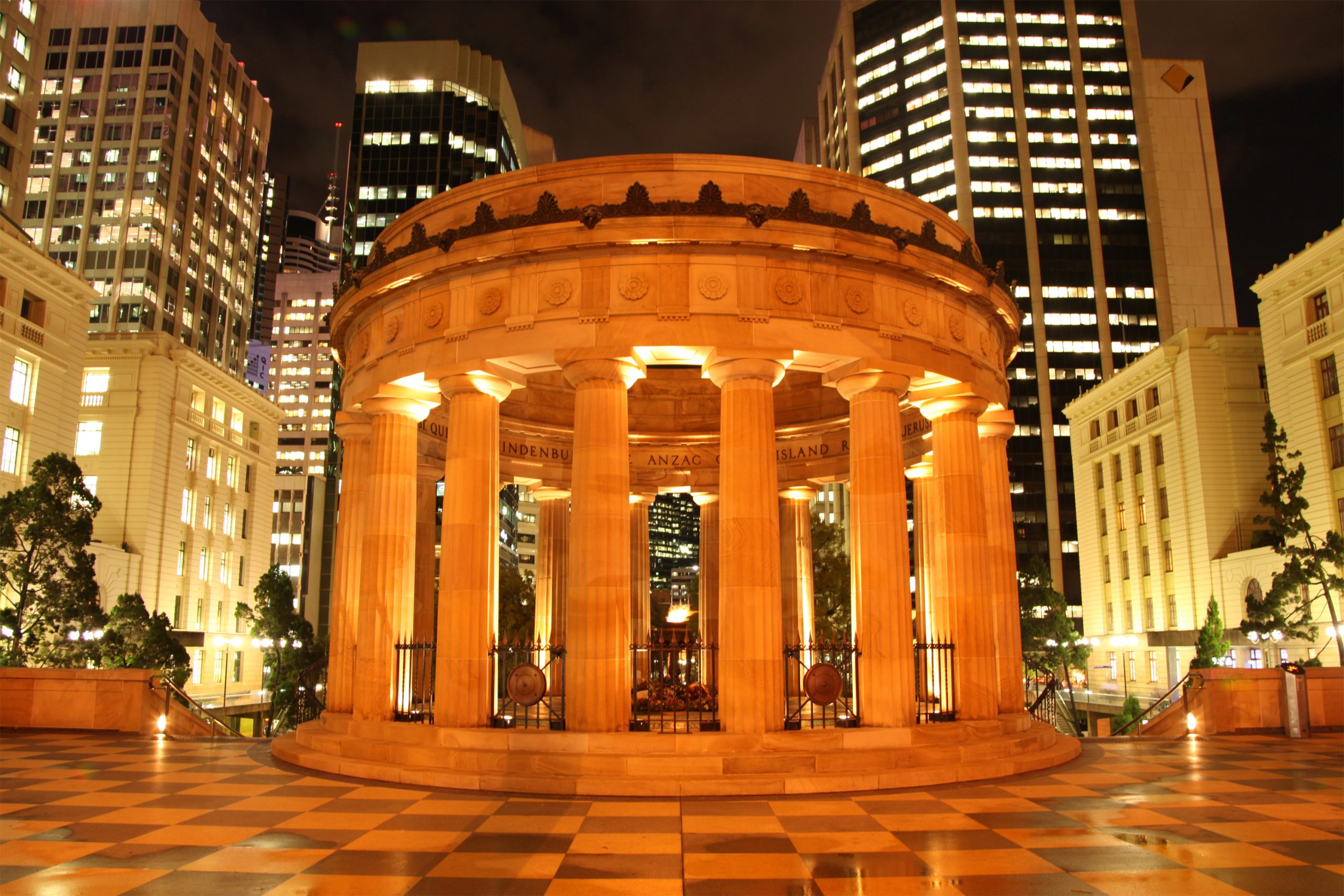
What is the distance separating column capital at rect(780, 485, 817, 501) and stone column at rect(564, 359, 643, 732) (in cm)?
1546

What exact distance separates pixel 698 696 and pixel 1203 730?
57.2 feet

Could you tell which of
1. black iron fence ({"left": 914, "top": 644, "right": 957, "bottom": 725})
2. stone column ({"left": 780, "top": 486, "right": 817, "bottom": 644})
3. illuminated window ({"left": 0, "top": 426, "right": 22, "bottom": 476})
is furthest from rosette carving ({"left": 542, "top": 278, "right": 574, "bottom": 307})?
illuminated window ({"left": 0, "top": 426, "right": 22, "bottom": 476})

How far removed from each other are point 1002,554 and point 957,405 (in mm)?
5614

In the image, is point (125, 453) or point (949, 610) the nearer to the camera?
point (949, 610)

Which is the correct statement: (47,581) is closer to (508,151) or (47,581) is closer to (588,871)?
(588,871)

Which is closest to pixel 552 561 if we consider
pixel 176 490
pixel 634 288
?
pixel 634 288

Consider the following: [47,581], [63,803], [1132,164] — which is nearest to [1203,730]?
[63,803]

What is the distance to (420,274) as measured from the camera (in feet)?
84.2

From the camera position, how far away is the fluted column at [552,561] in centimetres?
3694

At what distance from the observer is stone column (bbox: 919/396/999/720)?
2597cm

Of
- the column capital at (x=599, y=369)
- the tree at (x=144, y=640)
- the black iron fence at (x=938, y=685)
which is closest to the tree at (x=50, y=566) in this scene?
the tree at (x=144, y=640)

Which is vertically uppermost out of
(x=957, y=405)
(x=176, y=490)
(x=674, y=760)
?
(x=176, y=490)

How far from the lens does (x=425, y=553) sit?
31.7m

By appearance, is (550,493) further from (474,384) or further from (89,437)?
(89,437)
